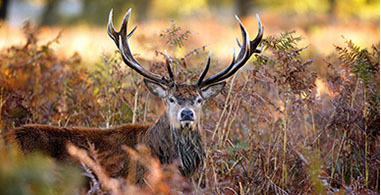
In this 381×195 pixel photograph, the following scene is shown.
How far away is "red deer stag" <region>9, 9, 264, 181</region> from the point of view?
515cm

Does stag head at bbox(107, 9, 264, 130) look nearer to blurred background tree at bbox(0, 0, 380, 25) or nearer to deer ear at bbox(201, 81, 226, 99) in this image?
deer ear at bbox(201, 81, 226, 99)

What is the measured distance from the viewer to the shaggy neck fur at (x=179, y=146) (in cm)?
548

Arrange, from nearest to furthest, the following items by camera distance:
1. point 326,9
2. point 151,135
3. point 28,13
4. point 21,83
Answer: point 151,135
point 21,83
point 326,9
point 28,13

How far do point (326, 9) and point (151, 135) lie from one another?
2257 centimetres

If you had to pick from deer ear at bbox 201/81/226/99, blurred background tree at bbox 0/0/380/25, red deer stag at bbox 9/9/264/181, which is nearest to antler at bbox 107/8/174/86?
red deer stag at bbox 9/9/264/181

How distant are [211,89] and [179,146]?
817 millimetres

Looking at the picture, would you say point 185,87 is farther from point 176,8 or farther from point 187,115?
point 176,8

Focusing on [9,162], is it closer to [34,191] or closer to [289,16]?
[34,191]

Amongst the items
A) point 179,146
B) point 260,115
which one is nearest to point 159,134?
point 179,146

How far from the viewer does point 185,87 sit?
223 inches

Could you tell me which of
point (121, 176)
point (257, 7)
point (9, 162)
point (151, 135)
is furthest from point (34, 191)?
point (257, 7)

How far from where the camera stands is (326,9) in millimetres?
26281

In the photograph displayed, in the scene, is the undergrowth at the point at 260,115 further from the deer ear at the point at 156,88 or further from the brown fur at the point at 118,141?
the deer ear at the point at 156,88

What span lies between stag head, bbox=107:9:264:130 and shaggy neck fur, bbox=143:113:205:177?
89 millimetres
